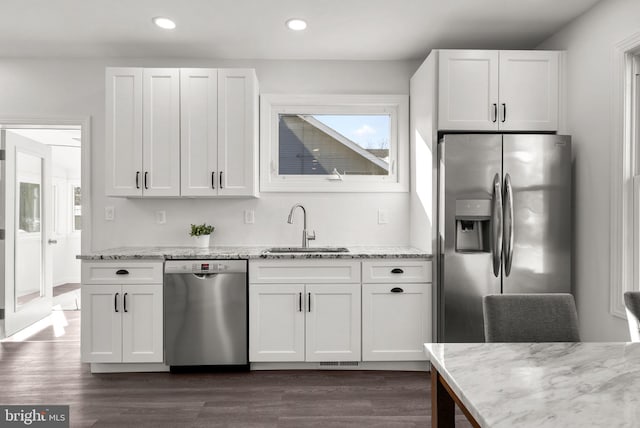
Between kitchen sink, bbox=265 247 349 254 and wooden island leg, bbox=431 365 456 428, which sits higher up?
kitchen sink, bbox=265 247 349 254

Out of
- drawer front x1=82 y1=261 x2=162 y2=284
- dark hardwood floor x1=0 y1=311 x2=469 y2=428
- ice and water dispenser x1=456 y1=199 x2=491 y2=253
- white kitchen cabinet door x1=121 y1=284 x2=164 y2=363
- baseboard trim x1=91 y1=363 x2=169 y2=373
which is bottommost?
dark hardwood floor x1=0 y1=311 x2=469 y2=428

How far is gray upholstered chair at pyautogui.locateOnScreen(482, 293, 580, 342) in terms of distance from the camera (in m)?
1.52

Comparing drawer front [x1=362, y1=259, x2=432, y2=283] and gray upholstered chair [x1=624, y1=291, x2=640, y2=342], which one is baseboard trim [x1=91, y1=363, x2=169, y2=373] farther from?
gray upholstered chair [x1=624, y1=291, x2=640, y2=342]

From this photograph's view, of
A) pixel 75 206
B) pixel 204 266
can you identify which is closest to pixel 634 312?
pixel 204 266

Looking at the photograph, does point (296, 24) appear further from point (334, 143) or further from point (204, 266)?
point (204, 266)

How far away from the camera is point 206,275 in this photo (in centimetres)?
300

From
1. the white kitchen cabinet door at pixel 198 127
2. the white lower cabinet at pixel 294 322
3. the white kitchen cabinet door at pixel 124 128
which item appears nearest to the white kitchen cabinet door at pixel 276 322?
the white lower cabinet at pixel 294 322

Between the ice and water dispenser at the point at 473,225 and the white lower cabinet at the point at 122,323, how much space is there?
87.1 inches

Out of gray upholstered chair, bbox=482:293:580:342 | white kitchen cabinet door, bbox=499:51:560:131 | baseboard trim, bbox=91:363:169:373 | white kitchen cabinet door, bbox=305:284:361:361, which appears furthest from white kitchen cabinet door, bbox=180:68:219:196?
gray upholstered chair, bbox=482:293:580:342

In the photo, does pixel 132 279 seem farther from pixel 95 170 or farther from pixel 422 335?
pixel 422 335

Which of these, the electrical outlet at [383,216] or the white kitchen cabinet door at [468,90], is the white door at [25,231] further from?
the white kitchen cabinet door at [468,90]

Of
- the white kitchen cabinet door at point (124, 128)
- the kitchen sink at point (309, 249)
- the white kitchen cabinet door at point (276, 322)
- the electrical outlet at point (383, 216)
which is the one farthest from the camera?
the electrical outlet at point (383, 216)

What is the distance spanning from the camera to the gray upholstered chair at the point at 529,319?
1.52 meters

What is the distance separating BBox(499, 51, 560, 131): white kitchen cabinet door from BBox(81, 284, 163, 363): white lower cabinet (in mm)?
2880
